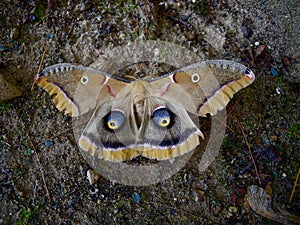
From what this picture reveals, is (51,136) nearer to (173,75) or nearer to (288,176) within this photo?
(173,75)

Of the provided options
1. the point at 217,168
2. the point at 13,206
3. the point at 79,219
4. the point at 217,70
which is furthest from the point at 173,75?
the point at 13,206

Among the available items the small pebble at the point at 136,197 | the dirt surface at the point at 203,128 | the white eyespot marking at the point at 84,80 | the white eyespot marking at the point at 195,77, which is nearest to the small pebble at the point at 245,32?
the dirt surface at the point at 203,128

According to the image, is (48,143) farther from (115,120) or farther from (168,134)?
(168,134)

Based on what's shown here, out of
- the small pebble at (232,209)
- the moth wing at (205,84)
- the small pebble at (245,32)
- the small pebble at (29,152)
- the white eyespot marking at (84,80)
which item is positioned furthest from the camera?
the small pebble at (245,32)

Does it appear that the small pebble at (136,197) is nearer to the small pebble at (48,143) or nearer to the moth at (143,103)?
the moth at (143,103)

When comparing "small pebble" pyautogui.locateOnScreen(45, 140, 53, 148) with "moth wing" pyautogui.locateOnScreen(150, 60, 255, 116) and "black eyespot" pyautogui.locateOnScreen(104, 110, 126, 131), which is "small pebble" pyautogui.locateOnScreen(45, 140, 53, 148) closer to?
"black eyespot" pyautogui.locateOnScreen(104, 110, 126, 131)

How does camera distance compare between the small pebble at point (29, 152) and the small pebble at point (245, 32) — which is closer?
the small pebble at point (29, 152)
